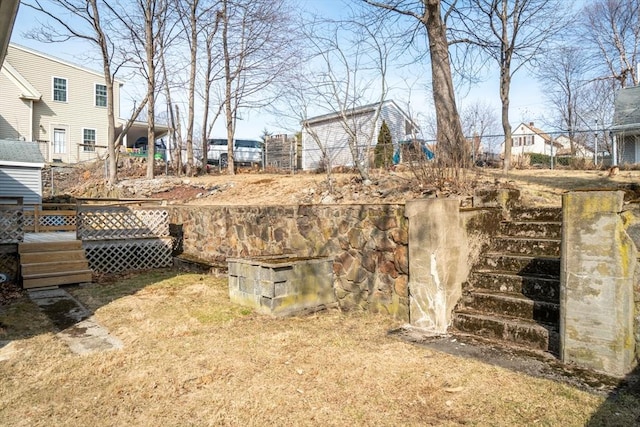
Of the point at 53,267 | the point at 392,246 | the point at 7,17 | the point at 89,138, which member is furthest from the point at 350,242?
the point at 89,138

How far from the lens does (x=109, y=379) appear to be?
3.58 m

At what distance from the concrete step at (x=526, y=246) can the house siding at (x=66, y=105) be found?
23749 mm

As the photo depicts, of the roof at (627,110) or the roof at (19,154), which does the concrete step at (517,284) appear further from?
the roof at (19,154)

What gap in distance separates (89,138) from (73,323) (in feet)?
73.7

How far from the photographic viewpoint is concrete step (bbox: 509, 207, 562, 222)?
16.3ft

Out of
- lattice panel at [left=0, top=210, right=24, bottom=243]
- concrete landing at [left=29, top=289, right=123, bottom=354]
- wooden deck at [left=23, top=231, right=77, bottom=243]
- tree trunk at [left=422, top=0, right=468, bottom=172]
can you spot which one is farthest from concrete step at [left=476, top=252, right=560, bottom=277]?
wooden deck at [left=23, top=231, right=77, bottom=243]

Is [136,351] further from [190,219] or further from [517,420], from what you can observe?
[190,219]

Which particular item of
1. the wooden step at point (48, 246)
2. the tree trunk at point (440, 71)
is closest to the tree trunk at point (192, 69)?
the wooden step at point (48, 246)

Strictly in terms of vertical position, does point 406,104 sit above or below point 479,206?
above

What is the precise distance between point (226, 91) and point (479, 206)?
17.4 metres

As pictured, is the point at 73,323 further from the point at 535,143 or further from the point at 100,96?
the point at 535,143

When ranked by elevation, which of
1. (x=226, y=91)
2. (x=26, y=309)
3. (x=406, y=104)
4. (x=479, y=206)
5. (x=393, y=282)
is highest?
(x=226, y=91)

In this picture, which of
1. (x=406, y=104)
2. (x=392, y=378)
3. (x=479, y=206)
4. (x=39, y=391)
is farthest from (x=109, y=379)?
(x=406, y=104)

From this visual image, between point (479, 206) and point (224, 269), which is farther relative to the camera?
point (224, 269)
